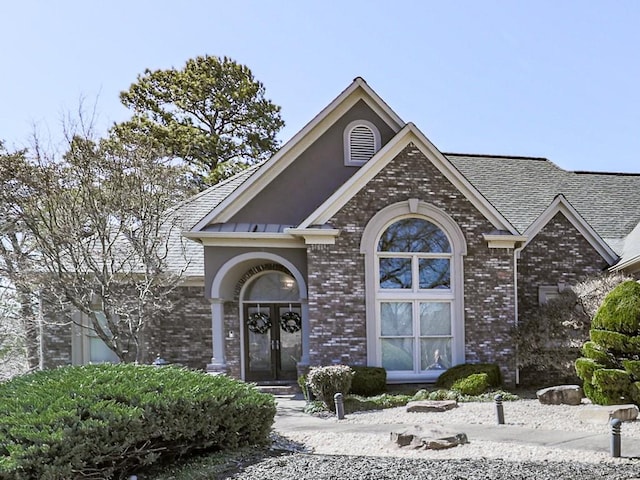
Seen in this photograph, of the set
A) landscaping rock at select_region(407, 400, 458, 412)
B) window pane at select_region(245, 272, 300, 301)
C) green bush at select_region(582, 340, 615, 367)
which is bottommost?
landscaping rock at select_region(407, 400, 458, 412)

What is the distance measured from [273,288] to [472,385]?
5.95m

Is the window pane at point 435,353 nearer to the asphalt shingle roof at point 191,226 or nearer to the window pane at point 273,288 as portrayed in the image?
the window pane at point 273,288

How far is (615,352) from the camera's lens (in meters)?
11.7

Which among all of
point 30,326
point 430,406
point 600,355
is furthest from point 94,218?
point 600,355

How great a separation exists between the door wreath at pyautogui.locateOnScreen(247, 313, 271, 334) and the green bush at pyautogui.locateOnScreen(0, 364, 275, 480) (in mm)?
7726

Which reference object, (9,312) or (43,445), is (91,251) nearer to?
(9,312)

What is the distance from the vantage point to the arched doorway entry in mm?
16547

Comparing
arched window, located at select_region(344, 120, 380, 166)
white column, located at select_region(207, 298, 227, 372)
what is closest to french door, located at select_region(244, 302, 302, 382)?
white column, located at select_region(207, 298, 227, 372)

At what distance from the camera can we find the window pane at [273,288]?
54.5ft

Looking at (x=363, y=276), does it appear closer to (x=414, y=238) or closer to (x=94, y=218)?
(x=414, y=238)

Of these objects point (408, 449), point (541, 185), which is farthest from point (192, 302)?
point (541, 185)

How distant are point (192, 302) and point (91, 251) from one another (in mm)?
3678

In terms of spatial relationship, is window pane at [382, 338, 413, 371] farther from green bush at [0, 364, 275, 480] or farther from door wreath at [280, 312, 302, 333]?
green bush at [0, 364, 275, 480]

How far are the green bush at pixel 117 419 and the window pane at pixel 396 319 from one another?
6.85m
